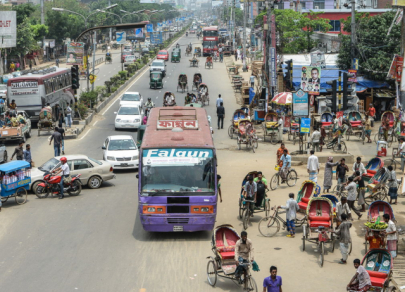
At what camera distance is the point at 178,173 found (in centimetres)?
1642

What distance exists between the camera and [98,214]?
19.5 m

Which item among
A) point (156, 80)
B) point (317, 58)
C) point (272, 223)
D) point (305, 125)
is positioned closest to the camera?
point (272, 223)

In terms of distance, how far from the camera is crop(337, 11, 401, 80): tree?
4034 cm

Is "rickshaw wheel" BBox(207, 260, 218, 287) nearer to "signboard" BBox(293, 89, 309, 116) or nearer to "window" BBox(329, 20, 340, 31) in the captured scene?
"signboard" BBox(293, 89, 309, 116)

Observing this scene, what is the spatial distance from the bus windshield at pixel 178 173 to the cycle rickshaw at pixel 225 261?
2.27 metres

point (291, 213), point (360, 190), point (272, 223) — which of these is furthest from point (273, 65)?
point (291, 213)

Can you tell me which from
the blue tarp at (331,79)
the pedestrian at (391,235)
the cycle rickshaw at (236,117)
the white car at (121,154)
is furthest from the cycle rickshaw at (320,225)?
the blue tarp at (331,79)

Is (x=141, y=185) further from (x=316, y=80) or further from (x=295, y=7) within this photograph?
(x=295, y=7)

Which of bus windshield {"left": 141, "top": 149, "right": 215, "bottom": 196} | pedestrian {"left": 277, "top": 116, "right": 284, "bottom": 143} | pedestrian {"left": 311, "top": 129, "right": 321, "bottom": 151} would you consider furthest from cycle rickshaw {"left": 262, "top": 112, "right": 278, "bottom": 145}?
bus windshield {"left": 141, "top": 149, "right": 215, "bottom": 196}

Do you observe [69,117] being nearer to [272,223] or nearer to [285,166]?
[285,166]

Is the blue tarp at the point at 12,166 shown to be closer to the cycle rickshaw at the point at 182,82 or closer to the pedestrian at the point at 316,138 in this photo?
the pedestrian at the point at 316,138

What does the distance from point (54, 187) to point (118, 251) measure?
7.08 meters

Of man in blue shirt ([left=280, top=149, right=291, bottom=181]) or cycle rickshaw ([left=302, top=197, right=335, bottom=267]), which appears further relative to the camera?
man in blue shirt ([left=280, top=149, right=291, bottom=181])

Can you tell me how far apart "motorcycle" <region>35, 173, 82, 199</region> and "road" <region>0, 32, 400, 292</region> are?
0.35m
